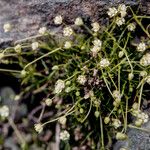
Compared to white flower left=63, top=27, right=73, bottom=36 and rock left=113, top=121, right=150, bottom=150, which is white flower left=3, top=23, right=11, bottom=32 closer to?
white flower left=63, top=27, right=73, bottom=36

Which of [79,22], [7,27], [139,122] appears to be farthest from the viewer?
[7,27]

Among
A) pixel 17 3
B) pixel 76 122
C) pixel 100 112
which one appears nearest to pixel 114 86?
pixel 100 112

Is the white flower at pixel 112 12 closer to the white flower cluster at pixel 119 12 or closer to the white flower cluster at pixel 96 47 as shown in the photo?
the white flower cluster at pixel 119 12

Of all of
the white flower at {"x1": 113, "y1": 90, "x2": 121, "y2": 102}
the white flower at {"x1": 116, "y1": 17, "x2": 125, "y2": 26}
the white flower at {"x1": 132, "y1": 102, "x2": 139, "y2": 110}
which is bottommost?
the white flower at {"x1": 132, "y1": 102, "x2": 139, "y2": 110}

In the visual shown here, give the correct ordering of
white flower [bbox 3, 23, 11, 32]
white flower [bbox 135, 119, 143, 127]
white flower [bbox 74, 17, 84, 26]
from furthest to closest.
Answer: white flower [bbox 3, 23, 11, 32]
white flower [bbox 74, 17, 84, 26]
white flower [bbox 135, 119, 143, 127]

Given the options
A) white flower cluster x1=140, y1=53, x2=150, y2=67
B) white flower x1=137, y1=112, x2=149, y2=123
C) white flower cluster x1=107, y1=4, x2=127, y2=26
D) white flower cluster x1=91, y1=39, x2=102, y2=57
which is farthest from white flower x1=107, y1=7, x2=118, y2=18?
white flower x1=137, y1=112, x2=149, y2=123

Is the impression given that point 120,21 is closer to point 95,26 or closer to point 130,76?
point 95,26

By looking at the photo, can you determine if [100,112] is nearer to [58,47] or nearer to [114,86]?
[114,86]

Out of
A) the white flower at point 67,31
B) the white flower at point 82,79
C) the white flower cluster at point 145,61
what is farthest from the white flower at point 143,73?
the white flower at point 67,31

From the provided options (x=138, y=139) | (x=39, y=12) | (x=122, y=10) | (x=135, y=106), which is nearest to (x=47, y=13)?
(x=39, y=12)
